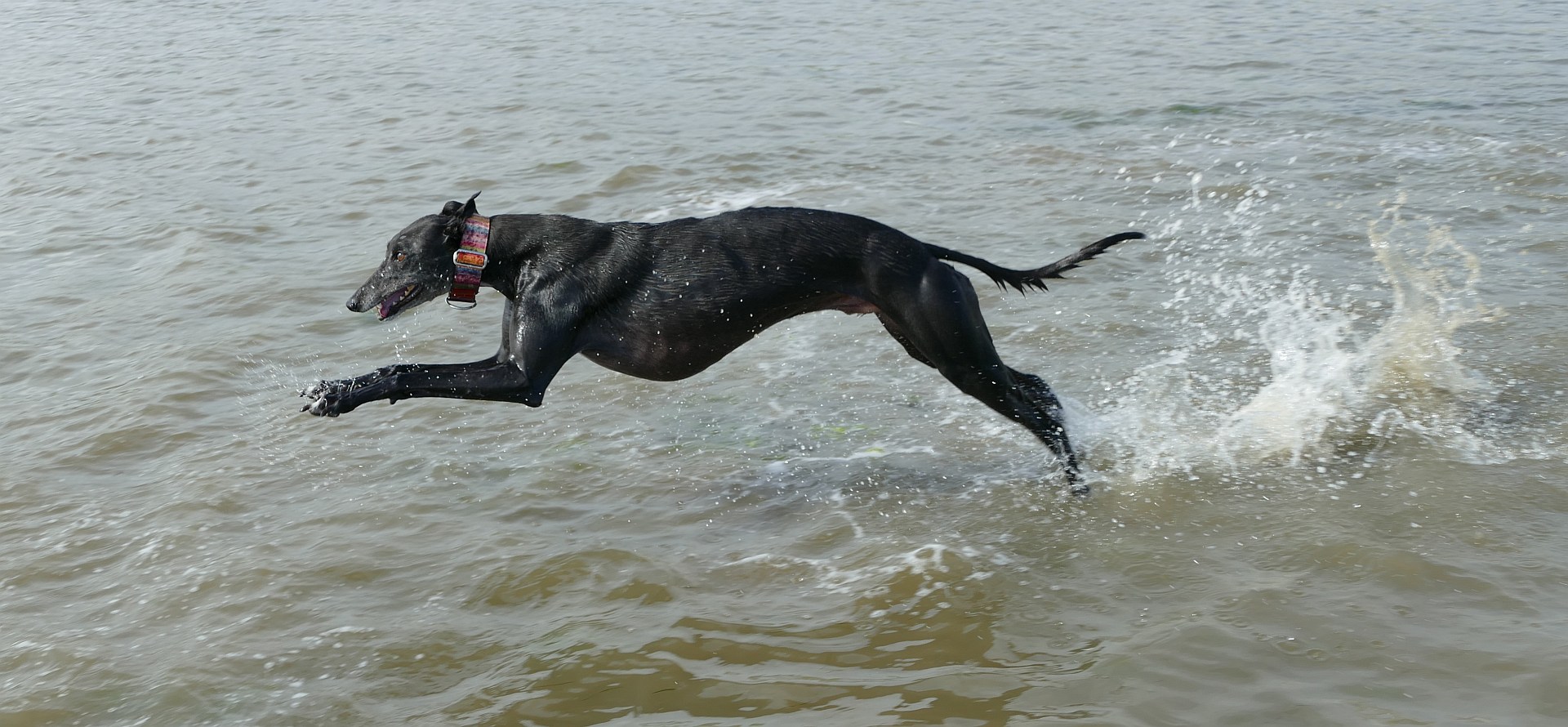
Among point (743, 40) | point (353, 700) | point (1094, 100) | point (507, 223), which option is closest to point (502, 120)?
point (743, 40)

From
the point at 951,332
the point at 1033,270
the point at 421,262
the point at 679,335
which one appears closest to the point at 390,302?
the point at 421,262

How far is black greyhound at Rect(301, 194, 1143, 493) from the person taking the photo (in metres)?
5.05

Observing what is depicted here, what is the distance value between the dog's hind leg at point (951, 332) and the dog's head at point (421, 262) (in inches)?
65.8

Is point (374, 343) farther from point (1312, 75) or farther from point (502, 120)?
point (1312, 75)

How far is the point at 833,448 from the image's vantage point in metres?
6.42

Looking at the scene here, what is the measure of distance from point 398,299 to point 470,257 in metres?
0.35

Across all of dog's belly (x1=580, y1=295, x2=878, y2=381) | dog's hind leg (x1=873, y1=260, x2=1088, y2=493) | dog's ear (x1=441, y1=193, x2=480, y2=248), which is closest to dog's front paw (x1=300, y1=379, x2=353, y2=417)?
dog's ear (x1=441, y1=193, x2=480, y2=248)

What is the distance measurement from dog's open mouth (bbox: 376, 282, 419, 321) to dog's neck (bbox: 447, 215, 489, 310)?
14 centimetres

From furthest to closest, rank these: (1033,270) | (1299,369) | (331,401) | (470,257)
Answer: (1299,369) < (1033,270) < (470,257) < (331,401)

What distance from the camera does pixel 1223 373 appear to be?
6.89 metres

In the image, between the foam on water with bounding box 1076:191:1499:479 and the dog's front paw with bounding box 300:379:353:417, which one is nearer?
the dog's front paw with bounding box 300:379:353:417

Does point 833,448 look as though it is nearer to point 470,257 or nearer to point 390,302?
point 470,257

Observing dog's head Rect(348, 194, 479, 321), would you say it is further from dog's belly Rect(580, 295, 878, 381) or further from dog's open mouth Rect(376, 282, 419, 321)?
dog's belly Rect(580, 295, 878, 381)

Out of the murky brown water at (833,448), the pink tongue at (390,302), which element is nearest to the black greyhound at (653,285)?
the pink tongue at (390,302)
